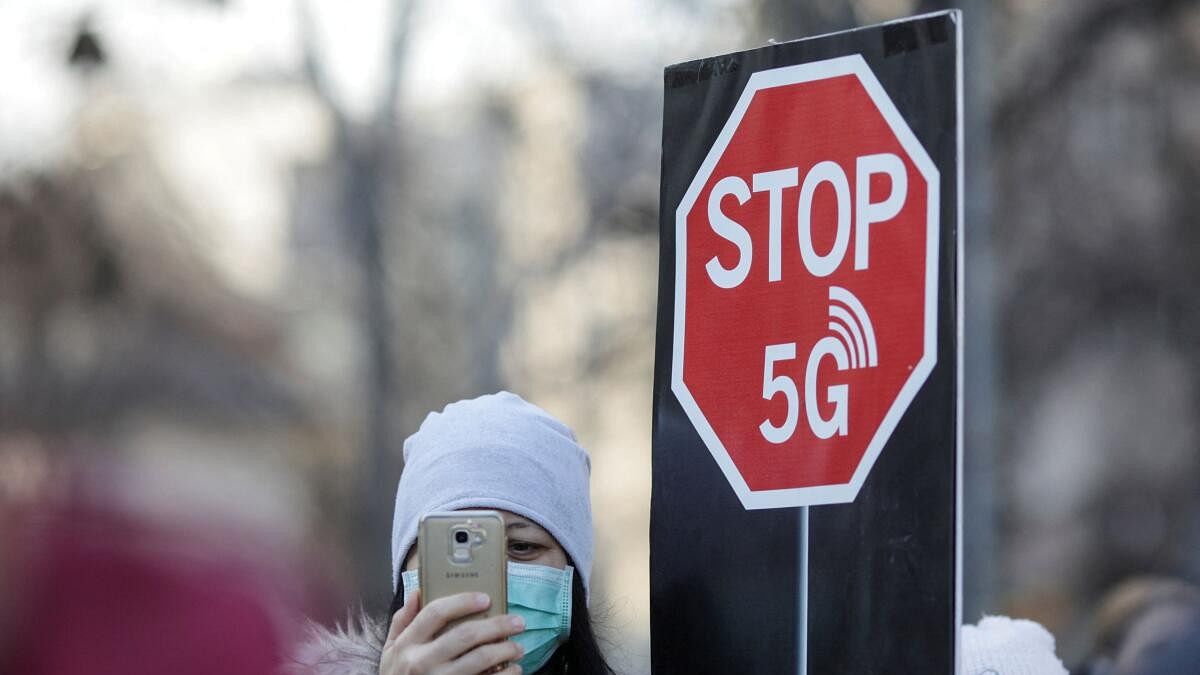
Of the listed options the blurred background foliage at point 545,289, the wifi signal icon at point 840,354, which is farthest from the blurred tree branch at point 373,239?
the wifi signal icon at point 840,354

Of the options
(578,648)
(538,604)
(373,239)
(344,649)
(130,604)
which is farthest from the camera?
(373,239)

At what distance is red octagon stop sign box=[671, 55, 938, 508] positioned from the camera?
289 centimetres

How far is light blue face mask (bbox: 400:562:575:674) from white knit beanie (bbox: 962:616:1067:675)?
0.79 m

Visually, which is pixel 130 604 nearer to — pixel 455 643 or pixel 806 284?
pixel 455 643

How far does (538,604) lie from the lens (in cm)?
337

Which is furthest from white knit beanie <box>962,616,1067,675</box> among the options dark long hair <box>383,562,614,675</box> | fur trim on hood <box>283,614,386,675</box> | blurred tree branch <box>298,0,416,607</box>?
blurred tree branch <box>298,0,416,607</box>

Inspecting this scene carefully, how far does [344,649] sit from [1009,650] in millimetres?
1281

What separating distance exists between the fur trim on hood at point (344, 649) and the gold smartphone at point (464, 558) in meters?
0.49

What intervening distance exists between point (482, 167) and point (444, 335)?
68.7 inches

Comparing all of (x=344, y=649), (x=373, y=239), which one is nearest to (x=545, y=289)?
(x=373, y=239)

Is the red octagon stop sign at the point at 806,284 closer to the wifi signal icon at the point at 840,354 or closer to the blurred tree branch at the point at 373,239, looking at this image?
the wifi signal icon at the point at 840,354

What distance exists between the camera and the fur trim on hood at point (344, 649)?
3.56m

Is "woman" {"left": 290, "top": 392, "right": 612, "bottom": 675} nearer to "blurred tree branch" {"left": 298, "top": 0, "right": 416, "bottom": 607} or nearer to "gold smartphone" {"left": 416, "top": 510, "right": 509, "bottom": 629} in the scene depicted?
"gold smartphone" {"left": 416, "top": 510, "right": 509, "bottom": 629}

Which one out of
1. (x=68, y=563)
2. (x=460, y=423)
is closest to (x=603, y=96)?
(x=460, y=423)
